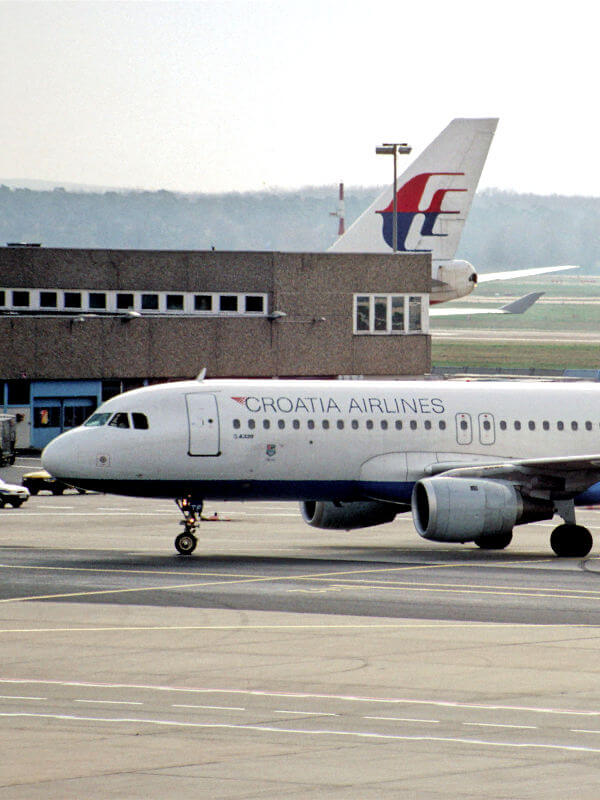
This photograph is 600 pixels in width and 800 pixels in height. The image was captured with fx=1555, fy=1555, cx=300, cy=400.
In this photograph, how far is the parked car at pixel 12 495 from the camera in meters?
57.5

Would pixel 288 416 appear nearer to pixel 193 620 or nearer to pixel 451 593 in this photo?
pixel 451 593

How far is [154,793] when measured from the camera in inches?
643

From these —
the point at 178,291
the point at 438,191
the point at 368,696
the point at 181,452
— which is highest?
the point at 438,191

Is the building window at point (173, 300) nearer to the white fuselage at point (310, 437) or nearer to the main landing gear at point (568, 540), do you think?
the white fuselage at point (310, 437)

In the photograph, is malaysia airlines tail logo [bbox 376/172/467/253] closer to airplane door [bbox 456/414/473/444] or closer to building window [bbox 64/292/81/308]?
building window [bbox 64/292/81/308]

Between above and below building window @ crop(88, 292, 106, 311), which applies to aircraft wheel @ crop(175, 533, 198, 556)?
below

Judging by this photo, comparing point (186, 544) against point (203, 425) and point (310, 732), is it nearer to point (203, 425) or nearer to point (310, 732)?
point (203, 425)

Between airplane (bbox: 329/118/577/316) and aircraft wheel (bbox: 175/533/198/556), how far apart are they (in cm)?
4880

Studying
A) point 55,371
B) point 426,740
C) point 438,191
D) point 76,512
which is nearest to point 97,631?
point 426,740

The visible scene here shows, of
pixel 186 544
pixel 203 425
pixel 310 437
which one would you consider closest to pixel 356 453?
pixel 310 437

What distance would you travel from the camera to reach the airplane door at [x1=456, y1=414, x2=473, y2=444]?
43.6 metres

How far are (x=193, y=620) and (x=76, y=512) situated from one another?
27510mm

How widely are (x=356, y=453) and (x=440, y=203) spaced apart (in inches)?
1903

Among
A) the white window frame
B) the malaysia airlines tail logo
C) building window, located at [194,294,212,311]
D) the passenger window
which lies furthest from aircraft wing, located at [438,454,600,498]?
the malaysia airlines tail logo
